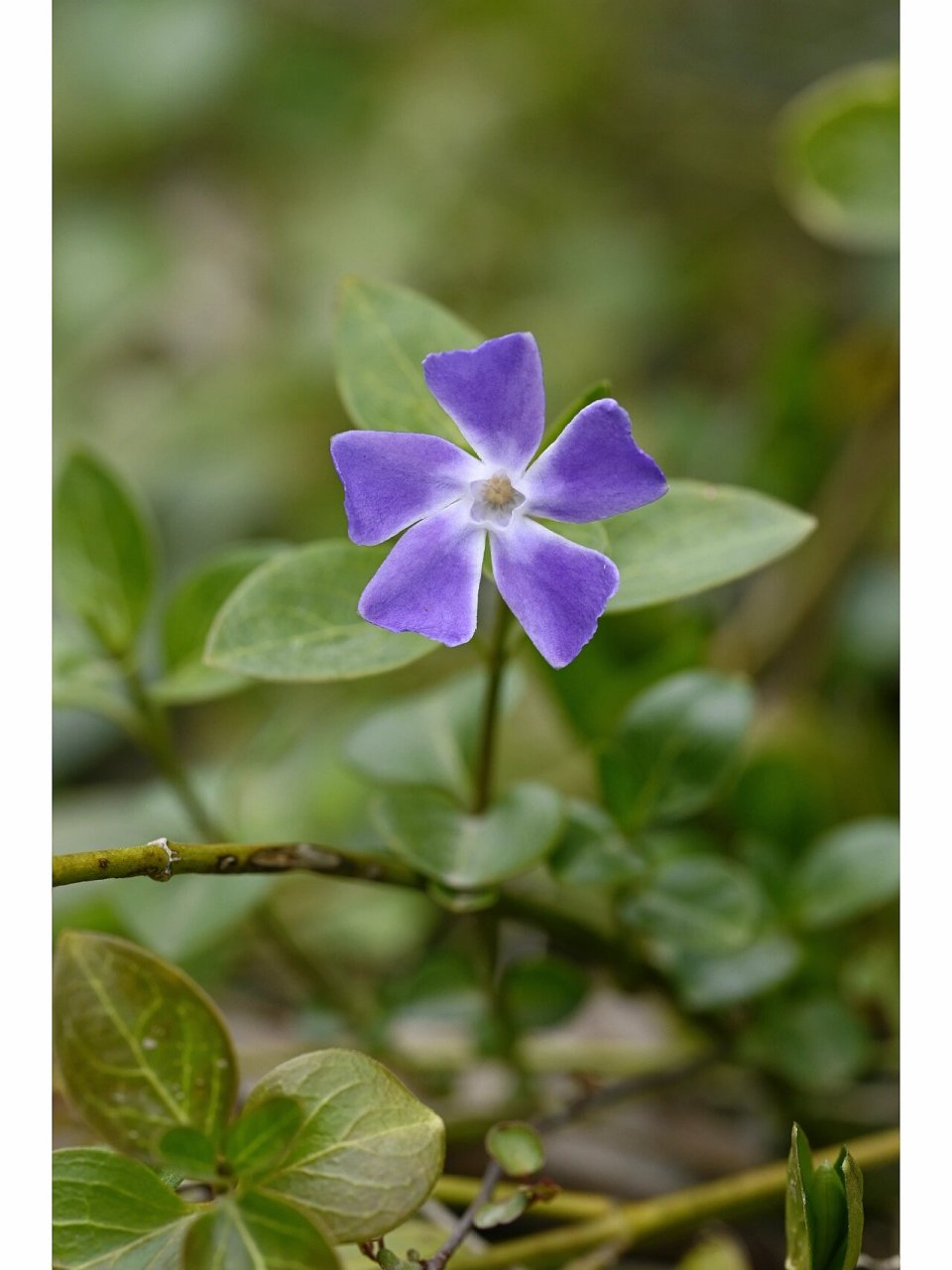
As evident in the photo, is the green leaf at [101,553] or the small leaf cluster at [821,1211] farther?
the green leaf at [101,553]

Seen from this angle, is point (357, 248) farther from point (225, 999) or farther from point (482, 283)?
point (225, 999)

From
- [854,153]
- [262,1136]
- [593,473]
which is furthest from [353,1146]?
[854,153]

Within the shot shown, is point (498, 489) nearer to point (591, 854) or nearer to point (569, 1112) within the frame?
point (591, 854)

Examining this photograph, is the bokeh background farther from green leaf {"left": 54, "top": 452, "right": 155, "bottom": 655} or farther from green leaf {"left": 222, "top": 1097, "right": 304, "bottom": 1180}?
green leaf {"left": 222, "top": 1097, "right": 304, "bottom": 1180}

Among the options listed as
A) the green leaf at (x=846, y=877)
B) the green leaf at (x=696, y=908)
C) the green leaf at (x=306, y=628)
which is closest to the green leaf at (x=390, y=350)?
the green leaf at (x=306, y=628)

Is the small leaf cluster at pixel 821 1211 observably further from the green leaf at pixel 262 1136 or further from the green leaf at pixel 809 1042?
the green leaf at pixel 809 1042
